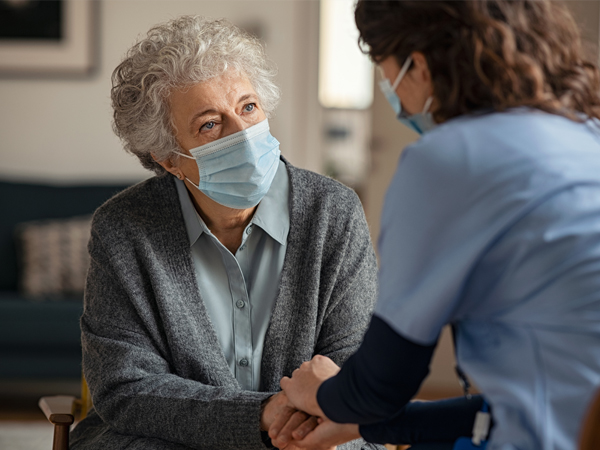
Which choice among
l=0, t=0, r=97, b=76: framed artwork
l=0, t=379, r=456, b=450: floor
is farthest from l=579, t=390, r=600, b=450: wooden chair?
l=0, t=0, r=97, b=76: framed artwork

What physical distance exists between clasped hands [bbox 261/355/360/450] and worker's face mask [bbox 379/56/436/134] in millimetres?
433

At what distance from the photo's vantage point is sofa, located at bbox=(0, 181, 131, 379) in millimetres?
2740

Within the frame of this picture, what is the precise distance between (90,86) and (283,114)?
1087 millimetres

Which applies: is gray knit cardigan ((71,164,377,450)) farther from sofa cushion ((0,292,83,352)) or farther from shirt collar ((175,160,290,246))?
sofa cushion ((0,292,83,352))

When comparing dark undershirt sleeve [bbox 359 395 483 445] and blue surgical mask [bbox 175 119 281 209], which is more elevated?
blue surgical mask [bbox 175 119 281 209]

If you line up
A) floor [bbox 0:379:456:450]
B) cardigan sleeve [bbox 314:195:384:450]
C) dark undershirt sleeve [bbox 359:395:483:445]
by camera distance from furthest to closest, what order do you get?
1. floor [bbox 0:379:456:450]
2. cardigan sleeve [bbox 314:195:384:450]
3. dark undershirt sleeve [bbox 359:395:483:445]

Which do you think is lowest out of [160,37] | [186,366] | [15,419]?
[15,419]

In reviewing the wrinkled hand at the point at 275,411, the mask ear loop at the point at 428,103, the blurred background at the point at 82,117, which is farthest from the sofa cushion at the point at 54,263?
the mask ear loop at the point at 428,103

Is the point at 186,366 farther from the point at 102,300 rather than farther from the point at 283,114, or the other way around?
the point at 283,114

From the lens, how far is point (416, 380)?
839mm

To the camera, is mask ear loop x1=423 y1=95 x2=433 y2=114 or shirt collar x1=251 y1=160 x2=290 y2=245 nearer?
mask ear loop x1=423 y1=95 x2=433 y2=114

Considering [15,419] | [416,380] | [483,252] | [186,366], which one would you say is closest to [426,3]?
[483,252]

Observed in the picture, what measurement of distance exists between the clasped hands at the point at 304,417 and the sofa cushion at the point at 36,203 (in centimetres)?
227

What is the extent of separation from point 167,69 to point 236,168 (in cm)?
25
